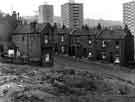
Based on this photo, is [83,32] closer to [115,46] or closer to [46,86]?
[115,46]

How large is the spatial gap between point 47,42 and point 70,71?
36.3 feet

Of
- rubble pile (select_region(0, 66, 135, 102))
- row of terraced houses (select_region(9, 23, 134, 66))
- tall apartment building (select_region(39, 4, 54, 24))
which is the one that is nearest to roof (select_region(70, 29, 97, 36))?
row of terraced houses (select_region(9, 23, 134, 66))

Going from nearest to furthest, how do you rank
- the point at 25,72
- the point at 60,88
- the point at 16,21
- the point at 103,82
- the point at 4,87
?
the point at 4,87 → the point at 60,88 → the point at 103,82 → the point at 25,72 → the point at 16,21

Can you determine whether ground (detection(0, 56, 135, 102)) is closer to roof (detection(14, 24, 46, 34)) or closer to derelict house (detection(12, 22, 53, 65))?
derelict house (detection(12, 22, 53, 65))

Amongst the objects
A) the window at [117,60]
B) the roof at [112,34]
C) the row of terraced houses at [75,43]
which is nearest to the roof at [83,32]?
the row of terraced houses at [75,43]

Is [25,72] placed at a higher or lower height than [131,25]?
lower

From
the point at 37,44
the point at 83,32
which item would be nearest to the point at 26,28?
the point at 37,44

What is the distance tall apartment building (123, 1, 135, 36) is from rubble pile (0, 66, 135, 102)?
7100 centimetres

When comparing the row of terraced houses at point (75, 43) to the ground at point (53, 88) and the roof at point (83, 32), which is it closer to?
the roof at point (83, 32)

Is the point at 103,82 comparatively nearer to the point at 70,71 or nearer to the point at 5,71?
the point at 70,71

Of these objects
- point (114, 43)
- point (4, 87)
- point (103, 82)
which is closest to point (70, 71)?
point (103, 82)

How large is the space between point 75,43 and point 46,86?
112 ft

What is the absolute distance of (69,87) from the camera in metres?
26.5

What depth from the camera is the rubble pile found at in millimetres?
21772
